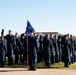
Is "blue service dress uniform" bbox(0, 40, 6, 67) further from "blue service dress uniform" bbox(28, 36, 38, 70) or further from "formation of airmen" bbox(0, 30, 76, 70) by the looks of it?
"blue service dress uniform" bbox(28, 36, 38, 70)

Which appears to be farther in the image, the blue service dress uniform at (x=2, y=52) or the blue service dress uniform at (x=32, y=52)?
the blue service dress uniform at (x=2, y=52)

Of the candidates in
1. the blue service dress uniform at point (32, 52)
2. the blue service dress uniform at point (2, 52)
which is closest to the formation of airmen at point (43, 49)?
the blue service dress uniform at point (2, 52)

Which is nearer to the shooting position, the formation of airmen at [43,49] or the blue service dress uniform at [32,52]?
the blue service dress uniform at [32,52]

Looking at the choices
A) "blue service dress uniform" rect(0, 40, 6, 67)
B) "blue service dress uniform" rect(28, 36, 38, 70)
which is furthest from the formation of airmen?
"blue service dress uniform" rect(28, 36, 38, 70)

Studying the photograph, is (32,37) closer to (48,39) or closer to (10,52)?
(48,39)

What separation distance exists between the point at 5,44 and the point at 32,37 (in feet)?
12.9

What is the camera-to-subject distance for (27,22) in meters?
23.1

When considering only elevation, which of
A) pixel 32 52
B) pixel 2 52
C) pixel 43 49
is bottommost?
pixel 32 52

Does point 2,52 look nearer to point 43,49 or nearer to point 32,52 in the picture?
point 43,49

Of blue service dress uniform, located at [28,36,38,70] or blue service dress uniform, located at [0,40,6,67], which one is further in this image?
blue service dress uniform, located at [0,40,6,67]

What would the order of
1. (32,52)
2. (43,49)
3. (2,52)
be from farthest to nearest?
1. (2,52)
2. (43,49)
3. (32,52)

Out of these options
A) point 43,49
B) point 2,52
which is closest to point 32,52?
point 43,49

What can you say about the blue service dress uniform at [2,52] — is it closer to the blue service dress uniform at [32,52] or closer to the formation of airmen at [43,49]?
the formation of airmen at [43,49]

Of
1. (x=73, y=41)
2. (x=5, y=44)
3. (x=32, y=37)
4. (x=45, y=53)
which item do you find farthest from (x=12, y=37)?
(x=73, y=41)
